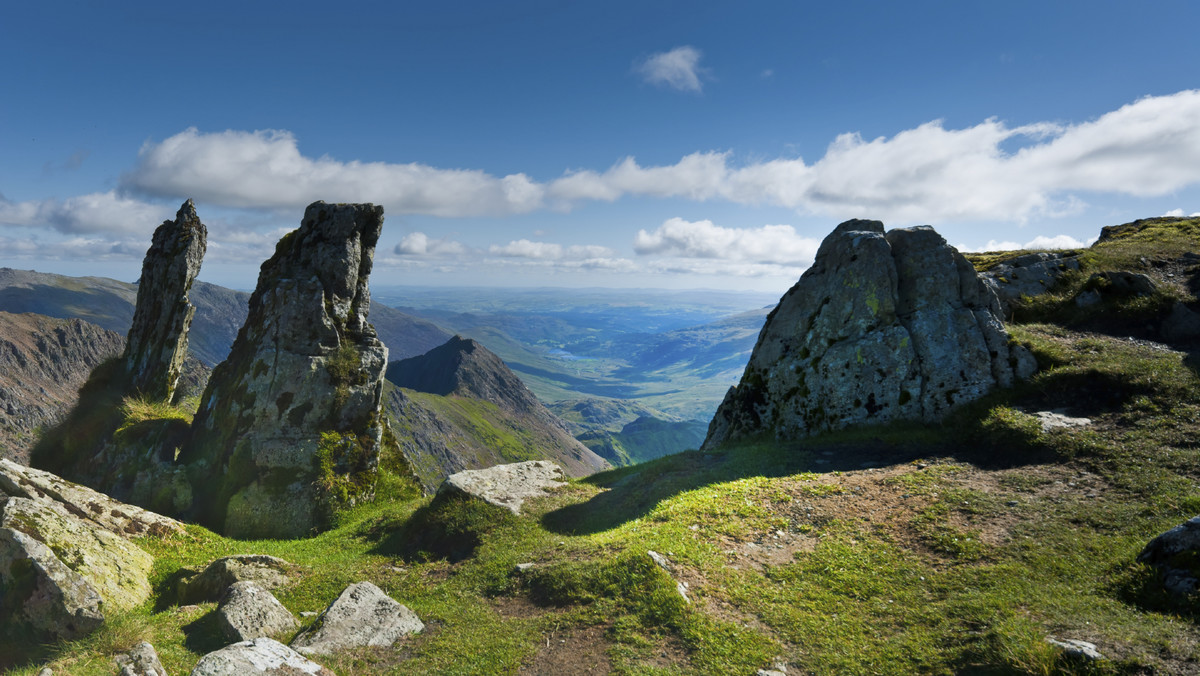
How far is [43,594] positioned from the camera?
13414 mm

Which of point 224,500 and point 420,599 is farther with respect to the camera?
point 224,500

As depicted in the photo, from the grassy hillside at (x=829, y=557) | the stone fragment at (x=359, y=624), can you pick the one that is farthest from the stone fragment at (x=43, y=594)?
the stone fragment at (x=359, y=624)

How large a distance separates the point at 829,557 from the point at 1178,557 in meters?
7.81

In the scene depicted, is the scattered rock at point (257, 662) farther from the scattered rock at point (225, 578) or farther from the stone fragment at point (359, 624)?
the scattered rock at point (225, 578)

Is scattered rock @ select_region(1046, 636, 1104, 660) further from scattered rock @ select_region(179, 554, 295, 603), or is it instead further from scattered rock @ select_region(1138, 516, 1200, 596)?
scattered rock @ select_region(179, 554, 295, 603)

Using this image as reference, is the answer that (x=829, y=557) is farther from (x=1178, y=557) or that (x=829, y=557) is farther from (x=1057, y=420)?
(x=1057, y=420)

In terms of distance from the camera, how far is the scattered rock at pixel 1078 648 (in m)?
9.79

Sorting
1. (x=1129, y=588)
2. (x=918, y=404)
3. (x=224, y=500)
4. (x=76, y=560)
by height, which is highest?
(x=918, y=404)

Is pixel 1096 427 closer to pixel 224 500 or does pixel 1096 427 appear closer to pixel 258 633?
pixel 258 633

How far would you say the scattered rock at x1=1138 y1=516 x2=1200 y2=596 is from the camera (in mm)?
11648

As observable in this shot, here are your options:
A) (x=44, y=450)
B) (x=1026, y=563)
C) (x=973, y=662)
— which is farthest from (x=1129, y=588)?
(x=44, y=450)

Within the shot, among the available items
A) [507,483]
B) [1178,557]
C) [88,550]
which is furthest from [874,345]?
[88,550]

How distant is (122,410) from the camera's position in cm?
3191

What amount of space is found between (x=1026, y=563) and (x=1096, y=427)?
11.5m
